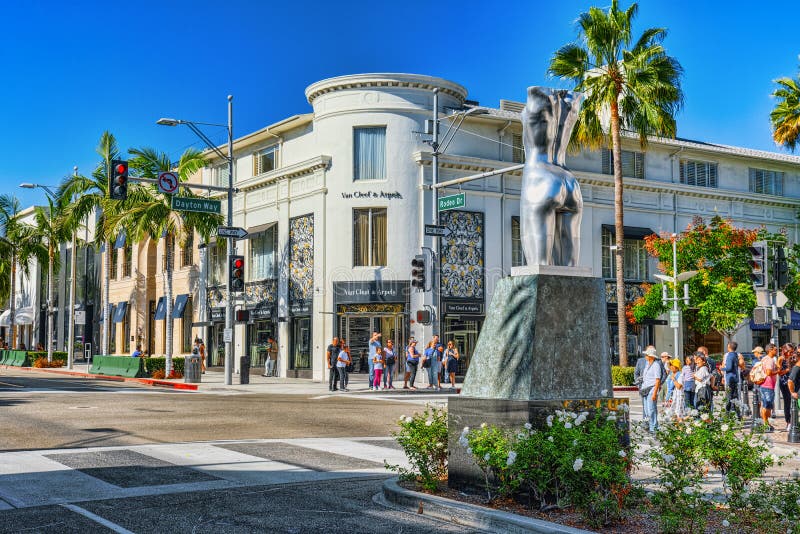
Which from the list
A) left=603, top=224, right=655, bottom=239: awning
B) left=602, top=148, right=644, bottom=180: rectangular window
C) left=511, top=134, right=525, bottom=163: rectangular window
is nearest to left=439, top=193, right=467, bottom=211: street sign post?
left=511, top=134, right=525, bottom=163: rectangular window

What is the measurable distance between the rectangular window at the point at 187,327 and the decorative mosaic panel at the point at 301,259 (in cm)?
1006

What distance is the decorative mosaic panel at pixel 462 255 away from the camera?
116 feet

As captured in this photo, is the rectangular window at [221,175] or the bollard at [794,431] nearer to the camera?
the bollard at [794,431]

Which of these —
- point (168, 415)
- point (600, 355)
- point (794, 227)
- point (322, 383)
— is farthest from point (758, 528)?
point (794, 227)

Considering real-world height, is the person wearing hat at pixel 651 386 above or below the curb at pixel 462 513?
above

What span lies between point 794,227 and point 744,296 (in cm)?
1348

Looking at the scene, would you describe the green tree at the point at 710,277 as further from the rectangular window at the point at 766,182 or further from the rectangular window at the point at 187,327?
the rectangular window at the point at 187,327

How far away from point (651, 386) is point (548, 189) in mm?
9181

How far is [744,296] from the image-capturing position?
36.1m

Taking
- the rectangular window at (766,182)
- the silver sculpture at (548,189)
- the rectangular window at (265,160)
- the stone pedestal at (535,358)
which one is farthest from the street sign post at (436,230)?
the rectangular window at (766,182)

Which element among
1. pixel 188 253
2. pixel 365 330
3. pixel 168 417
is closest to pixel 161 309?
pixel 188 253

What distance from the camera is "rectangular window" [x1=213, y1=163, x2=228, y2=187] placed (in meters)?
43.0

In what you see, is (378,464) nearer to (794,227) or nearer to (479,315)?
(479,315)

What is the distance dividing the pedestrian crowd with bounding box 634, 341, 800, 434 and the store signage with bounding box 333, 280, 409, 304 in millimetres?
14487
